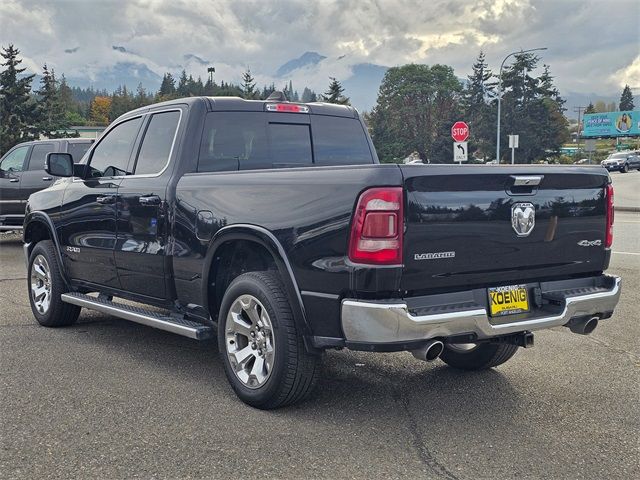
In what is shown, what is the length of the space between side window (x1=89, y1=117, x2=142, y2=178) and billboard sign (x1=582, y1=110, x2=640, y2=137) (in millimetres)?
112167

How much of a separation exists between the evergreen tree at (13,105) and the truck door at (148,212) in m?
41.7

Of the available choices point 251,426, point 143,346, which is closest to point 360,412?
point 251,426

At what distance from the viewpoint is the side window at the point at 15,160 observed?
13.0m

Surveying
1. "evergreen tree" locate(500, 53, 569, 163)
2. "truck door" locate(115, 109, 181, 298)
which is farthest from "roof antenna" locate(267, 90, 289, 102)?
"evergreen tree" locate(500, 53, 569, 163)

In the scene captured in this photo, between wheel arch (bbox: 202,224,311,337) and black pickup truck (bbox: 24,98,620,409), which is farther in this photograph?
wheel arch (bbox: 202,224,311,337)

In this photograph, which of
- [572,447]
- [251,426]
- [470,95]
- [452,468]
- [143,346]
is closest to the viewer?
[452,468]

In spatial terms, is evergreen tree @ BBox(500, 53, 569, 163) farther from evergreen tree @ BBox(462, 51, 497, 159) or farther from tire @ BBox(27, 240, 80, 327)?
tire @ BBox(27, 240, 80, 327)

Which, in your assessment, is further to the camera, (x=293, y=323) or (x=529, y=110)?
(x=529, y=110)

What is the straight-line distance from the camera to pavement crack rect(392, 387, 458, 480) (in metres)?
3.31

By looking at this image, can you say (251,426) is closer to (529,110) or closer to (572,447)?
(572,447)

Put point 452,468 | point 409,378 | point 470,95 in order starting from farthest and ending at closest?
point 470,95 < point 409,378 < point 452,468

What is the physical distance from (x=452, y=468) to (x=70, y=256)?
4.02 meters

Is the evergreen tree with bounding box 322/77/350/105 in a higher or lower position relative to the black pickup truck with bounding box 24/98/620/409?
higher

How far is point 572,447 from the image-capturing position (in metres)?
3.62
